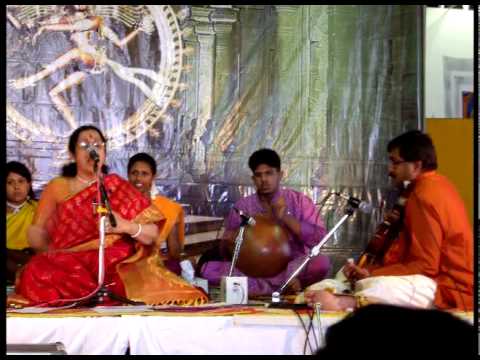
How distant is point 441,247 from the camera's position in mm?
4805

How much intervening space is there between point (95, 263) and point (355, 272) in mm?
1587

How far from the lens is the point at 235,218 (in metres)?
6.68

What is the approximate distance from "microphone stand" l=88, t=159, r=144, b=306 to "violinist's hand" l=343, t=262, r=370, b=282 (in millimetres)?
1277

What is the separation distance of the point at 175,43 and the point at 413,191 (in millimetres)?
2850

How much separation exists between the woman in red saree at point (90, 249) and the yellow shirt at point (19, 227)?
4.56 feet

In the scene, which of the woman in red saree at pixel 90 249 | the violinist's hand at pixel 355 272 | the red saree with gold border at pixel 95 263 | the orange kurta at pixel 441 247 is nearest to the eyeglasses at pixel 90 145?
the woman in red saree at pixel 90 249

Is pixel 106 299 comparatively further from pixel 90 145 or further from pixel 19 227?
pixel 19 227

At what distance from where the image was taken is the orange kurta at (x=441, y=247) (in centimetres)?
472

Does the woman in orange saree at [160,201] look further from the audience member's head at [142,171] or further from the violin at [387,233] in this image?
the violin at [387,233]

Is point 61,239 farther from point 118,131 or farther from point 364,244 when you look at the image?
point 364,244

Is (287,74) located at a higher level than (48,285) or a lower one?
higher

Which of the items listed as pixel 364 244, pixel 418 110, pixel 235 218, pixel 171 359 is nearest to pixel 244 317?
pixel 171 359

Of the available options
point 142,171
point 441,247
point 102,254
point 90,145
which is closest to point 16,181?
point 142,171

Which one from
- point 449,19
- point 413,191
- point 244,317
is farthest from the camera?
point 449,19
